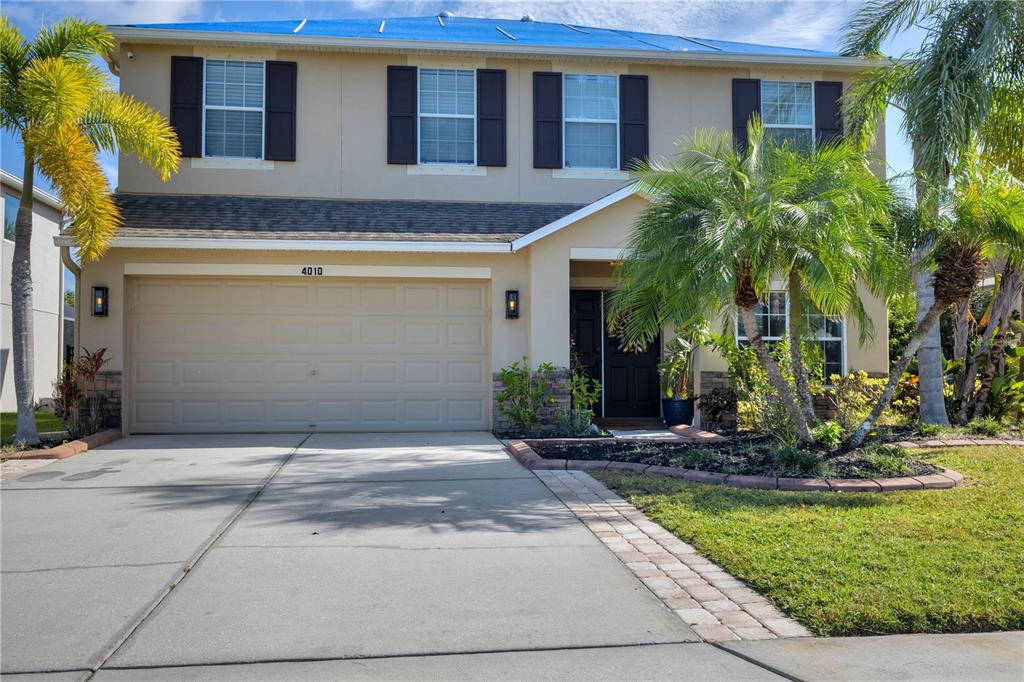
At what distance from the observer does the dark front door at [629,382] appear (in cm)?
1397

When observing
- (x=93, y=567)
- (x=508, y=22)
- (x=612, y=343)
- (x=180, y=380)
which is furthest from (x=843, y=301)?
(x=508, y=22)

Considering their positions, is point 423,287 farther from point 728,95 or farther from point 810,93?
point 810,93

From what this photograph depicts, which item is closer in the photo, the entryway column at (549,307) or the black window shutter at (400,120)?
the entryway column at (549,307)

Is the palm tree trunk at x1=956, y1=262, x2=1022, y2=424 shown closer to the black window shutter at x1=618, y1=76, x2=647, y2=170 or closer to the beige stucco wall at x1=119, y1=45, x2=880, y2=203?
the beige stucco wall at x1=119, y1=45, x2=880, y2=203

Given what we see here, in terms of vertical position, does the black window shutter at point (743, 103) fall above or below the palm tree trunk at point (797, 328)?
above

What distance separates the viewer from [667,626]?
167 inches

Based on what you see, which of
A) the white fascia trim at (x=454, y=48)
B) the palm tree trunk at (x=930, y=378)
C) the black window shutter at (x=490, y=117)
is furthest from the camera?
the black window shutter at (x=490, y=117)

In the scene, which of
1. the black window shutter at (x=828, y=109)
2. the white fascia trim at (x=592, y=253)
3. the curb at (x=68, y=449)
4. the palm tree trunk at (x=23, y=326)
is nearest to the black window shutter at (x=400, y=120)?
the white fascia trim at (x=592, y=253)

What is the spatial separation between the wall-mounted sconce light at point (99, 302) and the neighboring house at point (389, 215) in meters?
0.14

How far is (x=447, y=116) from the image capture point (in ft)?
45.0

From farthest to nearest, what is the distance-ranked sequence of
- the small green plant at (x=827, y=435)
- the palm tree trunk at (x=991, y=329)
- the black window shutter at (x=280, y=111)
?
the black window shutter at (x=280, y=111) → the palm tree trunk at (x=991, y=329) → the small green plant at (x=827, y=435)

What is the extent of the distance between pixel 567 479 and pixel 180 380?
6.89 metres

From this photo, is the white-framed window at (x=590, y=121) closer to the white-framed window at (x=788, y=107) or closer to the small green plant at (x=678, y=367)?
the white-framed window at (x=788, y=107)

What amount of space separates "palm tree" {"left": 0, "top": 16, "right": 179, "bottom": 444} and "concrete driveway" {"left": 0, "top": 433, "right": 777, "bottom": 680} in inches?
121
